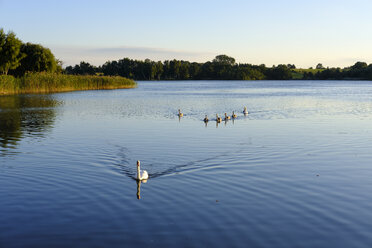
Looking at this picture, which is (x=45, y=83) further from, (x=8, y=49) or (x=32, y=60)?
(x=32, y=60)

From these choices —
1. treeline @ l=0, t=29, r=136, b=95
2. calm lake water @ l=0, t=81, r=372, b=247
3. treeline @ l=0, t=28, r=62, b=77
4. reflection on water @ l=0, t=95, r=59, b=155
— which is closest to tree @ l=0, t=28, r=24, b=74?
treeline @ l=0, t=29, r=136, b=95

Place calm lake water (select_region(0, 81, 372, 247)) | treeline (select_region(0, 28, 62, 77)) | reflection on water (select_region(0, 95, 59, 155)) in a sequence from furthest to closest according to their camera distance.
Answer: treeline (select_region(0, 28, 62, 77))
reflection on water (select_region(0, 95, 59, 155))
calm lake water (select_region(0, 81, 372, 247))

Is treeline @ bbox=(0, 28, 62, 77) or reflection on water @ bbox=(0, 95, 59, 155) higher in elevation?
treeline @ bbox=(0, 28, 62, 77)

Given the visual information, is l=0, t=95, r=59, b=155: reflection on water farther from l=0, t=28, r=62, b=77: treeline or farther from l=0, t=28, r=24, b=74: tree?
l=0, t=28, r=62, b=77: treeline

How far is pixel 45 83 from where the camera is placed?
66562mm

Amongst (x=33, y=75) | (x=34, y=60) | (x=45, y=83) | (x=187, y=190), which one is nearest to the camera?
(x=187, y=190)

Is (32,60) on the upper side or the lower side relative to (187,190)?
upper

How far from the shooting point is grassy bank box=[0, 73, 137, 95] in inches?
2427

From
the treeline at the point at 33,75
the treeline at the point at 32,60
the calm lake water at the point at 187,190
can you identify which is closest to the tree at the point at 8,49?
the treeline at the point at 33,75

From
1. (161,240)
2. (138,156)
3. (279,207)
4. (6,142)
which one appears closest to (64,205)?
(161,240)

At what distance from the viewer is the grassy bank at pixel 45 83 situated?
61656 mm

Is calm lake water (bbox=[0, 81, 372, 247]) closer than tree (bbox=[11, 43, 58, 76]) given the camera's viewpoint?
Yes

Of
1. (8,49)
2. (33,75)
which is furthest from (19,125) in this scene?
(8,49)

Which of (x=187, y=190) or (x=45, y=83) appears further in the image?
(x=45, y=83)
